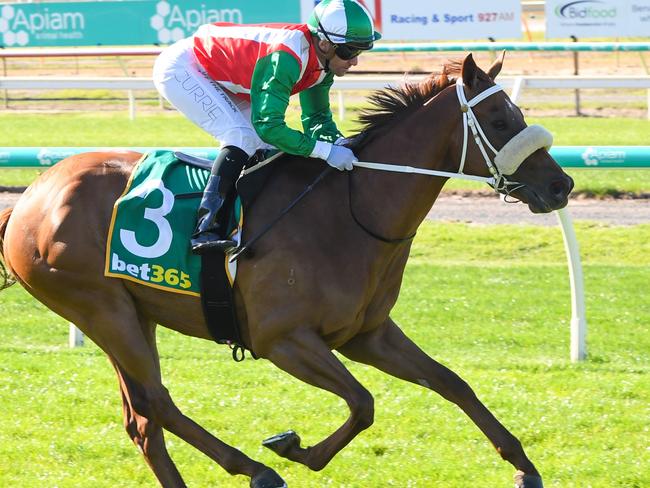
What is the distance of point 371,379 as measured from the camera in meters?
5.65

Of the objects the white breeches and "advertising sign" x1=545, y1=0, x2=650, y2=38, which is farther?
"advertising sign" x1=545, y1=0, x2=650, y2=38

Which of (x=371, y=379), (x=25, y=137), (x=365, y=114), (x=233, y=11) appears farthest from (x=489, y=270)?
(x=233, y=11)

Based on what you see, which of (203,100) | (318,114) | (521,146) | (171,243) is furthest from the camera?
(318,114)

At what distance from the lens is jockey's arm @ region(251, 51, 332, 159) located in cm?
397

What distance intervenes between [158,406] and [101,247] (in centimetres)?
66

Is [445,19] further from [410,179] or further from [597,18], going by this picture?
[410,179]

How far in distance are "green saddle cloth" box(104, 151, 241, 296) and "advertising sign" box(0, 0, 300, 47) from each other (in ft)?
50.3

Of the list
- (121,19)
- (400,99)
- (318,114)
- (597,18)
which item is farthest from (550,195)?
(121,19)

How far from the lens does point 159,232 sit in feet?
14.0

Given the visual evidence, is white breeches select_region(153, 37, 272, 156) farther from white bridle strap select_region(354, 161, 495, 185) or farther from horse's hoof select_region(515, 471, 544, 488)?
horse's hoof select_region(515, 471, 544, 488)

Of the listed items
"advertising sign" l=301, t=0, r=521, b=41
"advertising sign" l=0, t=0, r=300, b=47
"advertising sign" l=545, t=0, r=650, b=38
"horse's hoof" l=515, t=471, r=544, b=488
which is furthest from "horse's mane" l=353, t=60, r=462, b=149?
"advertising sign" l=0, t=0, r=300, b=47

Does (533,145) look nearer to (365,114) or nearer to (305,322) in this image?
(365,114)

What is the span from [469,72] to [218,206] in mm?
1048

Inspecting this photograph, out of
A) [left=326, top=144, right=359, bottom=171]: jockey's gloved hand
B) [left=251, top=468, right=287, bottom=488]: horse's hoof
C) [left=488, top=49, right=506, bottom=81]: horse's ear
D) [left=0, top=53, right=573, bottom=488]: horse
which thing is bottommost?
[left=251, top=468, right=287, bottom=488]: horse's hoof
